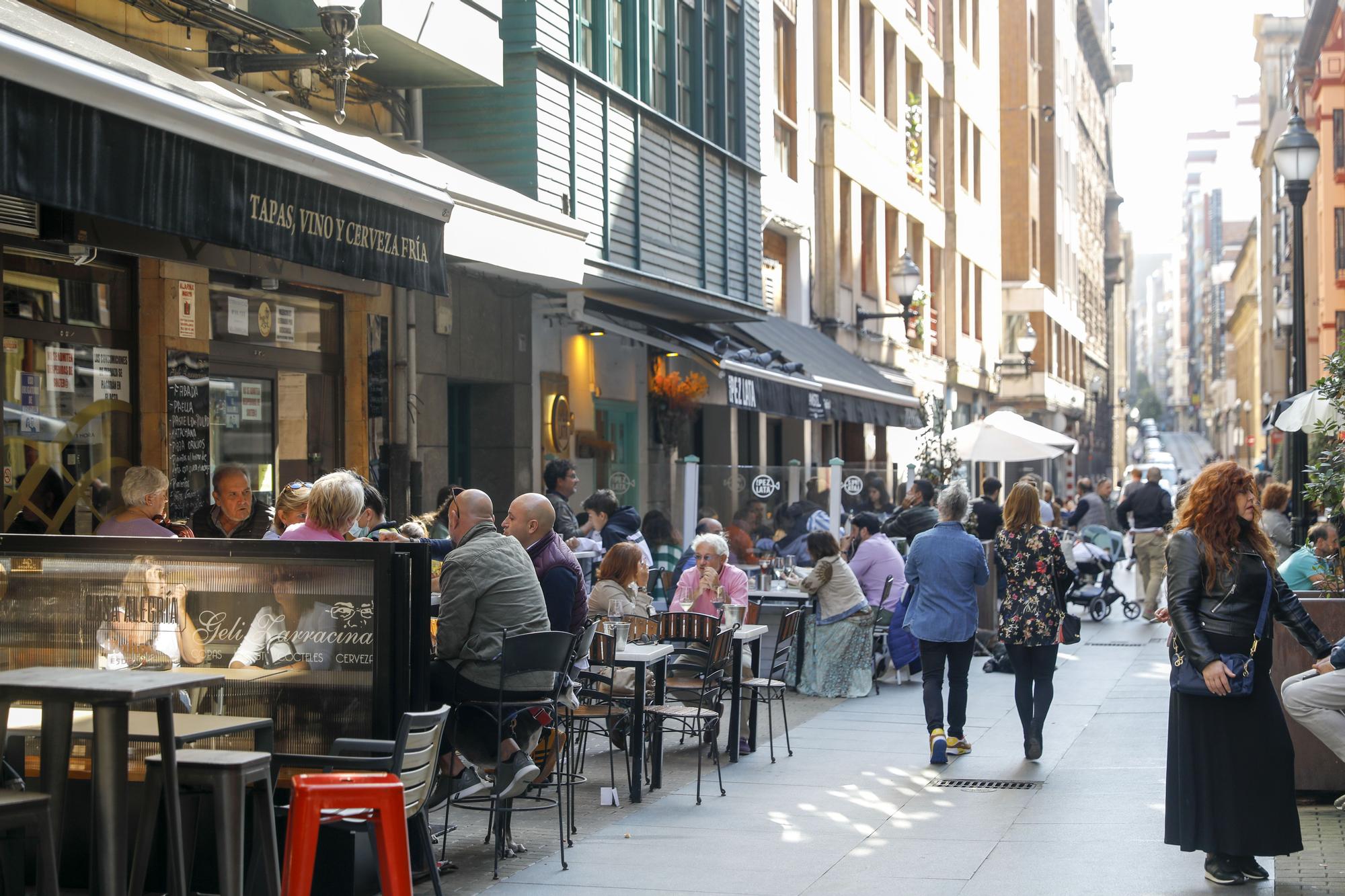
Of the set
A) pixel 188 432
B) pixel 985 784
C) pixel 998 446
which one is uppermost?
pixel 998 446

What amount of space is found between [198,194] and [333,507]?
1617 millimetres

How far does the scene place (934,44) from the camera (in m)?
33.0

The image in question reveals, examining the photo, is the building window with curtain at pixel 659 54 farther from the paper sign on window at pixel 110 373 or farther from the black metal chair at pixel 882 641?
the paper sign on window at pixel 110 373

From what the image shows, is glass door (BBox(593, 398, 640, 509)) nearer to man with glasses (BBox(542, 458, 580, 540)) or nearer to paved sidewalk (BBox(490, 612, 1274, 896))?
man with glasses (BBox(542, 458, 580, 540))

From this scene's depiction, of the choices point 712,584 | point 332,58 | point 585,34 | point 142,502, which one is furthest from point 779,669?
point 585,34

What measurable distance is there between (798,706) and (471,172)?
523cm

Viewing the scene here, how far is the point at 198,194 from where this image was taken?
748cm

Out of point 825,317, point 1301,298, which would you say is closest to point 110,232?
point 1301,298

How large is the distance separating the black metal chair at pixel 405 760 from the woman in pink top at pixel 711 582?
4908 mm

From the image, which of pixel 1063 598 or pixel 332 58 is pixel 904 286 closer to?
pixel 1063 598

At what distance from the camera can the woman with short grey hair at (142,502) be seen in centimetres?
810

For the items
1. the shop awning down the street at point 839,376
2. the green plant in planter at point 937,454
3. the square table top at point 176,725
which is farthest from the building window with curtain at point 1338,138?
the square table top at point 176,725

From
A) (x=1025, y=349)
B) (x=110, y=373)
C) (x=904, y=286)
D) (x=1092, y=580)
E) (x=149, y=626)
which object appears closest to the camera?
(x=149, y=626)

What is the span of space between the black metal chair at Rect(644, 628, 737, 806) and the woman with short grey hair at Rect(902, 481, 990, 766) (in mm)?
1329
